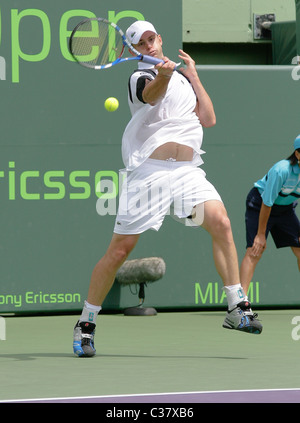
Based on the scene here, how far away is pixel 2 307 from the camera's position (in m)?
8.41

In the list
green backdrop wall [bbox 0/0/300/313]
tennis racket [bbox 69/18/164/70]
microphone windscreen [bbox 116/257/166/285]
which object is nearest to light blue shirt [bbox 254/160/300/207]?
green backdrop wall [bbox 0/0/300/313]

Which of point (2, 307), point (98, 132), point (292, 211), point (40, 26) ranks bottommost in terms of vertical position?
point (2, 307)

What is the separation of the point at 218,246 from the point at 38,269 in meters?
2.96

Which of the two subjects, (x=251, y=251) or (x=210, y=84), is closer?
(x=251, y=251)

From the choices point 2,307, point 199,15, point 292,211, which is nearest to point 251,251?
point 292,211

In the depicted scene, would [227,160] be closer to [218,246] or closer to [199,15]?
[218,246]

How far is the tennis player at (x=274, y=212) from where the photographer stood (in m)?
7.89

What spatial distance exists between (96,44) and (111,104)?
8.11 feet

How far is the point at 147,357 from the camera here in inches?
234

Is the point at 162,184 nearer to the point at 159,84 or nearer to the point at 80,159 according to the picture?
the point at 159,84

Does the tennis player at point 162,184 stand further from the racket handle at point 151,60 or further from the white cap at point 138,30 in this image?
the racket handle at point 151,60

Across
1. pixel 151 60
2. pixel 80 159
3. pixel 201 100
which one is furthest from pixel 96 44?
pixel 80 159
